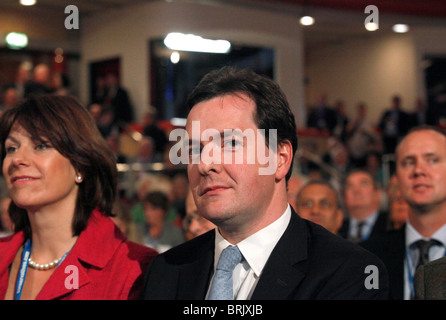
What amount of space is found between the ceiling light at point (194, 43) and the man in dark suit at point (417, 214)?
10.5 metres

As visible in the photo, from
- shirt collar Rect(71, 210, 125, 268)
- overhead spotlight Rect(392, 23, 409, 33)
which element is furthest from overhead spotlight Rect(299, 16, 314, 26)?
shirt collar Rect(71, 210, 125, 268)

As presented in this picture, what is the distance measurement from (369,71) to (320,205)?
44.0 ft

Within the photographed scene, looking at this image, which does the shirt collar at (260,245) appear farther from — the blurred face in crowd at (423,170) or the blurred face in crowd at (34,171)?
the blurred face in crowd at (423,170)

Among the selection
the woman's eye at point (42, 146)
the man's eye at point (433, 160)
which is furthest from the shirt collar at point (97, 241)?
the man's eye at point (433, 160)

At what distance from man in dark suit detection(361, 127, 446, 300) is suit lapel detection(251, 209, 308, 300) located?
3.54 feet

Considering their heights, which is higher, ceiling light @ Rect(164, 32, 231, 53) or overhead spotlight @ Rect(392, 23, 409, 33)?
overhead spotlight @ Rect(392, 23, 409, 33)

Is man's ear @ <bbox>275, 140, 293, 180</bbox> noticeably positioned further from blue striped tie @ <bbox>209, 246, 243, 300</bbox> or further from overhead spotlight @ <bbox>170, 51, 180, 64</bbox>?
overhead spotlight @ <bbox>170, 51, 180, 64</bbox>

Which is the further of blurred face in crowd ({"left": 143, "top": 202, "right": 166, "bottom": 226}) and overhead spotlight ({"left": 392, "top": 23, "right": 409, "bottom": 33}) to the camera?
overhead spotlight ({"left": 392, "top": 23, "right": 409, "bottom": 33})

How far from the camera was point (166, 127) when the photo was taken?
12.5 meters

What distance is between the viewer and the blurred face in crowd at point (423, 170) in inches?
114

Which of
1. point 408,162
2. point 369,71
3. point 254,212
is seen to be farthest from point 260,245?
point 369,71

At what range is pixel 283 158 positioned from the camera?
1854mm

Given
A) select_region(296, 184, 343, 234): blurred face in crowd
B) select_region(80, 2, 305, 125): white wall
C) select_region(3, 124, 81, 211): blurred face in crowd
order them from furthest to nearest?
select_region(80, 2, 305, 125): white wall < select_region(296, 184, 343, 234): blurred face in crowd < select_region(3, 124, 81, 211): blurred face in crowd

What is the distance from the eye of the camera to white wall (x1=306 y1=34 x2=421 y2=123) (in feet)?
53.1
